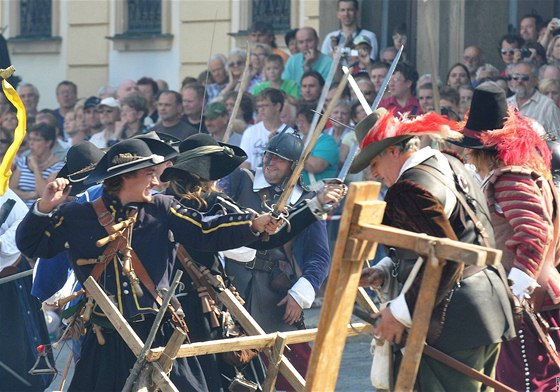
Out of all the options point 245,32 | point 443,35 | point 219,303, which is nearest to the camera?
point 219,303

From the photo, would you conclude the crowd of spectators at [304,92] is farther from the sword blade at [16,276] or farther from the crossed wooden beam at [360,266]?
the crossed wooden beam at [360,266]

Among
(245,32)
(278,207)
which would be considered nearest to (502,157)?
(278,207)

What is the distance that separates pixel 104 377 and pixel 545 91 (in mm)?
5378

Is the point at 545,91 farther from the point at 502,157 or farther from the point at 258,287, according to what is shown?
the point at 502,157

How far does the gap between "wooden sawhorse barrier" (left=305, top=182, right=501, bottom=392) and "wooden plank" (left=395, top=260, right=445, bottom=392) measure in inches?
0.6

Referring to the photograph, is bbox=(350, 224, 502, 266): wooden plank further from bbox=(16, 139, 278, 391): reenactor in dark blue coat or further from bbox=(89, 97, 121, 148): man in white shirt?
bbox=(89, 97, 121, 148): man in white shirt

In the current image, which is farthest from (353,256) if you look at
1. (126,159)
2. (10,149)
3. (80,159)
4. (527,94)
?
(527,94)

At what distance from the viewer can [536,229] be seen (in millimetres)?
6074

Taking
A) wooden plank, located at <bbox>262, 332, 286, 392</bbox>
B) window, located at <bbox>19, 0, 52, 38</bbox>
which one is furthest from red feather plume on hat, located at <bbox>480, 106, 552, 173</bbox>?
window, located at <bbox>19, 0, 52, 38</bbox>

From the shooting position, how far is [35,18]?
19.5m

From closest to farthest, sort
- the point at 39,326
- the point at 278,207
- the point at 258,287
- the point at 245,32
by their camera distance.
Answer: the point at 278,207 < the point at 258,287 < the point at 39,326 < the point at 245,32

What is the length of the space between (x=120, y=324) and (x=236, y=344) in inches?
20.3

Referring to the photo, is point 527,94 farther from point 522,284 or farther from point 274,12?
point 274,12

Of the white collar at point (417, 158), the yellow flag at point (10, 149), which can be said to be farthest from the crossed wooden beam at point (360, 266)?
the yellow flag at point (10, 149)
